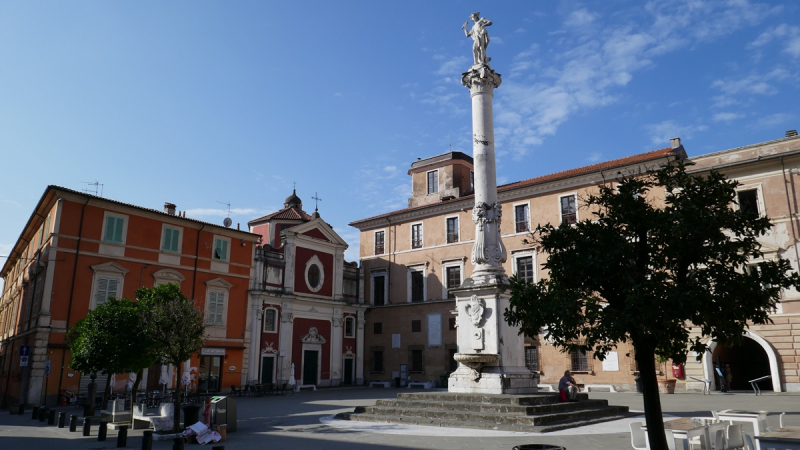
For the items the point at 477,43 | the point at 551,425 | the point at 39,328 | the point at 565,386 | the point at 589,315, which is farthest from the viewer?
the point at 39,328

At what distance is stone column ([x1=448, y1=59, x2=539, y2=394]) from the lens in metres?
15.9

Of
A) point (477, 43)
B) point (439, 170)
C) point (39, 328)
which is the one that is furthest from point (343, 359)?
point (477, 43)

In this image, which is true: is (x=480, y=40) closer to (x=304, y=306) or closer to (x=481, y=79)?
(x=481, y=79)

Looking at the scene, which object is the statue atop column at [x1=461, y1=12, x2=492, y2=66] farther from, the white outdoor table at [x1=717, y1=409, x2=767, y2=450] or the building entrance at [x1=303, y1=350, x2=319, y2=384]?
the building entrance at [x1=303, y1=350, x2=319, y2=384]

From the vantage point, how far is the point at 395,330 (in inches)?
1475

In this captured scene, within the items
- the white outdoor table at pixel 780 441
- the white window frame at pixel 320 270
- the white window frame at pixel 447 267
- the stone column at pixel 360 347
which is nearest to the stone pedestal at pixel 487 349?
the white outdoor table at pixel 780 441

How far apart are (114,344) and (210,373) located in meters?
14.5

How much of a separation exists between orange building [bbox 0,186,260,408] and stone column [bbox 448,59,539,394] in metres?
16.5

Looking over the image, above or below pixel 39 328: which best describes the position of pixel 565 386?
below

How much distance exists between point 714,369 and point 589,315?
76.9 feet

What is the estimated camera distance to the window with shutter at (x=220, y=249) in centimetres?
3136

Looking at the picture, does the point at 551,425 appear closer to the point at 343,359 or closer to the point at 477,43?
the point at 477,43

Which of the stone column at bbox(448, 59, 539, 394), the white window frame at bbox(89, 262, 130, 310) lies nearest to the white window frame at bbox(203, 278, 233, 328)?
the white window frame at bbox(89, 262, 130, 310)

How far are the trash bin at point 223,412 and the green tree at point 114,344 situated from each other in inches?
132
